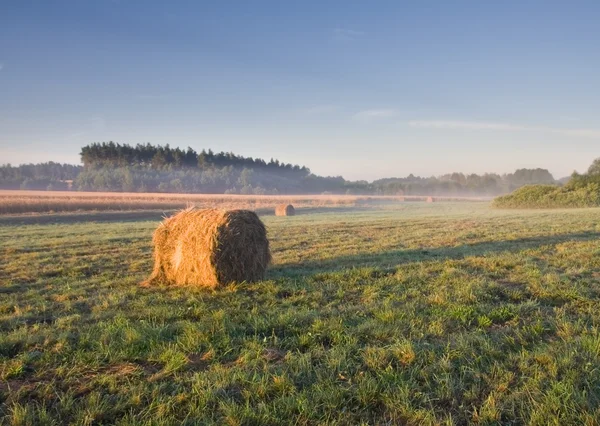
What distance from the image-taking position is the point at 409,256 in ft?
38.1

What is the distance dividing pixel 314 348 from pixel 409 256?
24.7 feet

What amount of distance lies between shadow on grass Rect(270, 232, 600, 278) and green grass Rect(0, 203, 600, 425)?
0.88 m

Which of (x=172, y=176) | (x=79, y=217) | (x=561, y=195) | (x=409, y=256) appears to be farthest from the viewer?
(x=172, y=176)

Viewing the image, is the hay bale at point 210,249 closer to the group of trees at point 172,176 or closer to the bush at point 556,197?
the bush at point 556,197

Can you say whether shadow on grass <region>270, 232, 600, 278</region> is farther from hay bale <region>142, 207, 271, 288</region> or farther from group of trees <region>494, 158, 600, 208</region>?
group of trees <region>494, 158, 600, 208</region>

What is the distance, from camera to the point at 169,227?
981 cm

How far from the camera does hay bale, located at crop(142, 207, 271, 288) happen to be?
8773 mm

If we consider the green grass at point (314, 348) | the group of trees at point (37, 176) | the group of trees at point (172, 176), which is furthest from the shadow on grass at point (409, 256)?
the group of trees at point (37, 176)

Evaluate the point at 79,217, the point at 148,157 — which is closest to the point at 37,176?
the point at 148,157

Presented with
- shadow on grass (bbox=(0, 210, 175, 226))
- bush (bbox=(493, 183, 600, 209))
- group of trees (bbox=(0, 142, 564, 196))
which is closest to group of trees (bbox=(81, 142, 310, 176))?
group of trees (bbox=(0, 142, 564, 196))

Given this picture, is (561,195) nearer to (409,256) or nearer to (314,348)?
(409,256)

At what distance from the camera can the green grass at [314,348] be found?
347 cm

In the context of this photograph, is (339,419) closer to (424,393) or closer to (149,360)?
(424,393)

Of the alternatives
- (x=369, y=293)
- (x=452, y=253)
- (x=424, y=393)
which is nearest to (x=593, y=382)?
(x=424, y=393)
